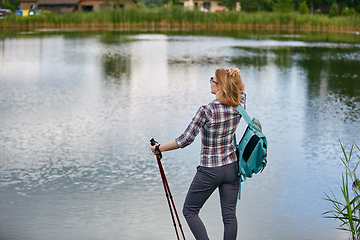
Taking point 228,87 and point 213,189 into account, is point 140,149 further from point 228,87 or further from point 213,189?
point 228,87

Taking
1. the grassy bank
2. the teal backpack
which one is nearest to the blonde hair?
the teal backpack

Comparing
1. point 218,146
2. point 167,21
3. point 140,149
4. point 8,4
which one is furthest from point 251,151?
point 167,21

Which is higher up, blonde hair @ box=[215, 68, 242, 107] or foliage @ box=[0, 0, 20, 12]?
foliage @ box=[0, 0, 20, 12]

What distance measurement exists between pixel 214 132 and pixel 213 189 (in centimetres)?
43

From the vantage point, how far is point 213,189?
3.75 meters

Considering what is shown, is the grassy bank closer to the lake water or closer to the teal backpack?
the lake water

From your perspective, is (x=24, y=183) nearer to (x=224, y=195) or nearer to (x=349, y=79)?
(x=224, y=195)

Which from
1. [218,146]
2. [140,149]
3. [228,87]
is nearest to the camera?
[228,87]

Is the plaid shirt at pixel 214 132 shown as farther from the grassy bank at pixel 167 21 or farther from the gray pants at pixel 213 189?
the grassy bank at pixel 167 21

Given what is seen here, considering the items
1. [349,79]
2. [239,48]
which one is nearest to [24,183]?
[349,79]

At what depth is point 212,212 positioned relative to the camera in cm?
521

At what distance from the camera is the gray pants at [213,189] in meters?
3.67

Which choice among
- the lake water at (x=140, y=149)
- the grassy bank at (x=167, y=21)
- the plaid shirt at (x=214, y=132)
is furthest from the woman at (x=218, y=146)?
the grassy bank at (x=167, y=21)

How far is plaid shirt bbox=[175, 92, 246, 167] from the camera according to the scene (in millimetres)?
3596
